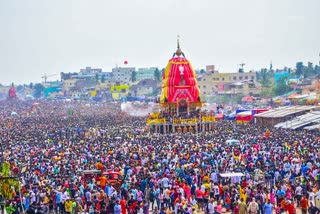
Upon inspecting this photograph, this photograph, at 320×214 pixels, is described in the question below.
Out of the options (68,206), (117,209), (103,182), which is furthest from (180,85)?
(117,209)

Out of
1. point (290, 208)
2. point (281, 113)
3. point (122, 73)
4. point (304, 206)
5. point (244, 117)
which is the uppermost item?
point (290, 208)

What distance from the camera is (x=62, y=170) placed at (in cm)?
2489

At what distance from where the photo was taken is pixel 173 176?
71.7 ft

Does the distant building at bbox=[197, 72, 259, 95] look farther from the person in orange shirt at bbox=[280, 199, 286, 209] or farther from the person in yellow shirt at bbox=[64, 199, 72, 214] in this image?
the person in orange shirt at bbox=[280, 199, 286, 209]

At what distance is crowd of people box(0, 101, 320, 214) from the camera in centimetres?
1770

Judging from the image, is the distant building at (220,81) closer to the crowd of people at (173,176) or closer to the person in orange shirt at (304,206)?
the crowd of people at (173,176)

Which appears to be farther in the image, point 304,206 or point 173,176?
point 173,176

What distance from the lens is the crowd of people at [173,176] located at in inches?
697

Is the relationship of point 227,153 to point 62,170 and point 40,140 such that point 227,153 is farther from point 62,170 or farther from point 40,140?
point 40,140

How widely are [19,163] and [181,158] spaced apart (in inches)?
265

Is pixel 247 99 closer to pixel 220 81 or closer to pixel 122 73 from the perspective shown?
pixel 220 81

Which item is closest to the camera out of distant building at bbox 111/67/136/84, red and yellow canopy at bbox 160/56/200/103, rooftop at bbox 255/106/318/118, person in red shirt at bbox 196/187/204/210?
person in red shirt at bbox 196/187/204/210

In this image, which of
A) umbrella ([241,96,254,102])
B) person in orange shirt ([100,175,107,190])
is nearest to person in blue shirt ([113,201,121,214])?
person in orange shirt ([100,175,107,190])

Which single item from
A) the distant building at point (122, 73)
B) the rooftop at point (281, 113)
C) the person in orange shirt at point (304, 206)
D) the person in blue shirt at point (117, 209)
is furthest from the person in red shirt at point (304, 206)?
the distant building at point (122, 73)
